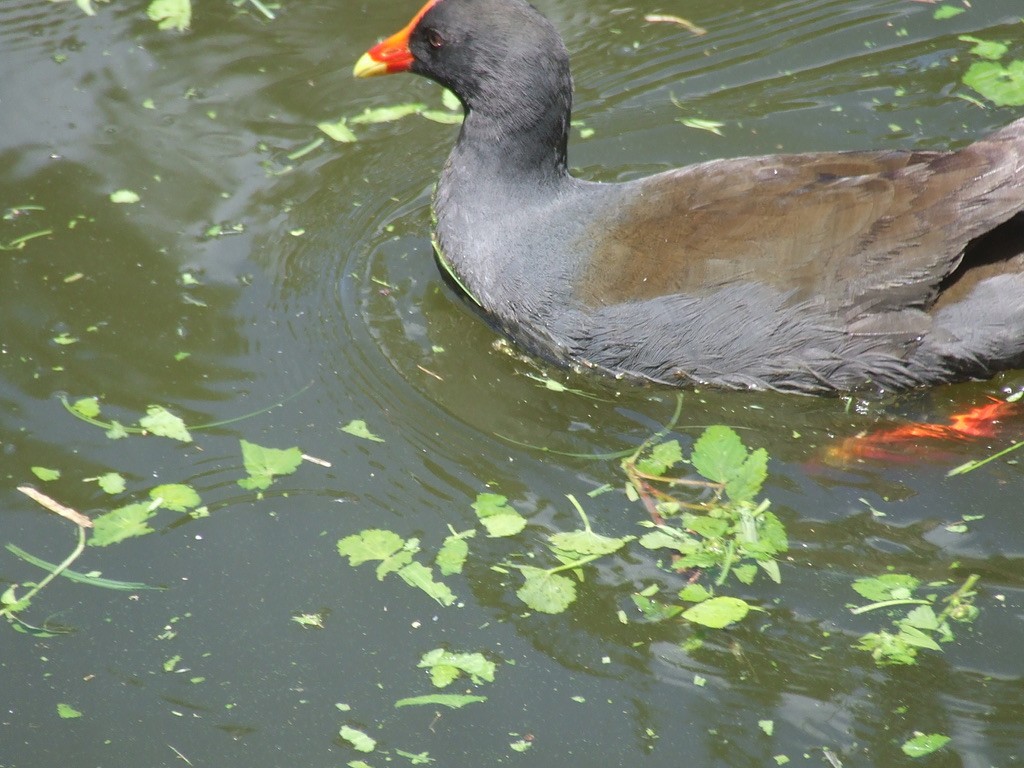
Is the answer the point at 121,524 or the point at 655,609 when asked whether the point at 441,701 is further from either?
the point at 121,524

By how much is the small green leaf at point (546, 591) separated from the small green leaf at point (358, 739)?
63cm

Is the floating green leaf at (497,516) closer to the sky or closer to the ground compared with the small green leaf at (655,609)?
closer to the sky

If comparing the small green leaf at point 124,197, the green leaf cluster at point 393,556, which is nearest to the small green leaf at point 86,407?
the green leaf cluster at point 393,556

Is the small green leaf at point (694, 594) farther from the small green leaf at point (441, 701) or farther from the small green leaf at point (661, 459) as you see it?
the small green leaf at point (441, 701)

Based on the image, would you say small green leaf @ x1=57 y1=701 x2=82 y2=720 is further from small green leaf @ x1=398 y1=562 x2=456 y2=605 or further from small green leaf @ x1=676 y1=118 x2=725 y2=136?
small green leaf @ x1=676 y1=118 x2=725 y2=136

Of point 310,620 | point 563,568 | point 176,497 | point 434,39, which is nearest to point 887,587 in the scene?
point 563,568

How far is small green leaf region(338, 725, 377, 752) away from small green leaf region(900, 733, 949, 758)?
54.9 inches

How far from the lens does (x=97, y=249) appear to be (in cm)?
490

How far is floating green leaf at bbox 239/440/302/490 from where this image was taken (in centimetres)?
399

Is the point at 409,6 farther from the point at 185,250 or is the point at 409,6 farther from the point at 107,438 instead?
the point at 107,438

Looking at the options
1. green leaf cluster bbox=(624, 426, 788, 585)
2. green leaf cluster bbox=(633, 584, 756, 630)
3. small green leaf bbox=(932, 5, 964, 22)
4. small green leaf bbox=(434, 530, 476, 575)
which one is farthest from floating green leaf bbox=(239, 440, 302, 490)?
small green leaf bbox=(932, 5, 964, 22)

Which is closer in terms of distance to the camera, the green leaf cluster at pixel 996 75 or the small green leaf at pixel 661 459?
the small green leaf at pixel 661 459

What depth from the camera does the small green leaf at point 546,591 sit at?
11.7ft

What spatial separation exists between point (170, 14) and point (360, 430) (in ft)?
10.1
